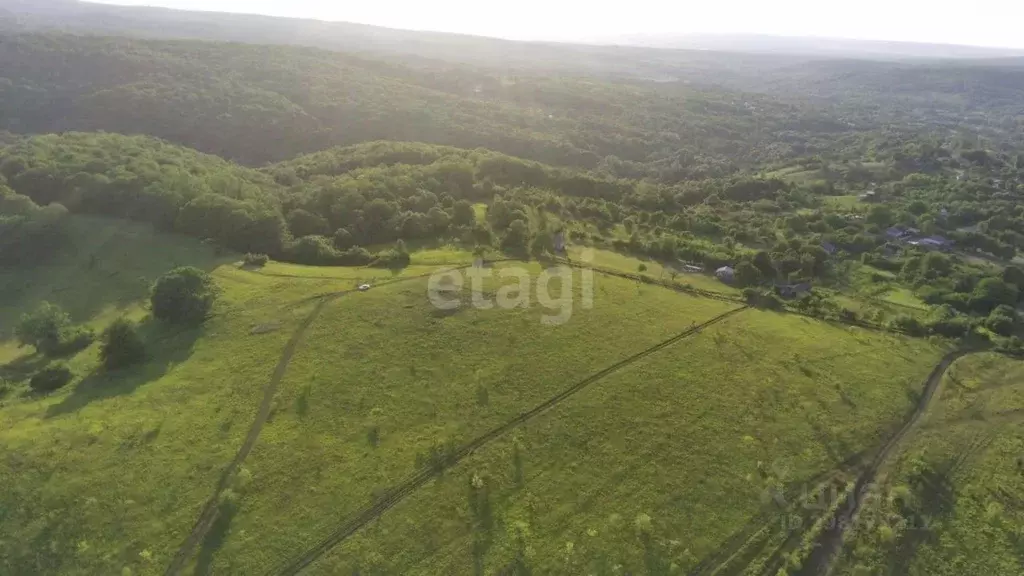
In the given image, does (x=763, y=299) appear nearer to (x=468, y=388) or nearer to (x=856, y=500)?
(x=856, y=500)

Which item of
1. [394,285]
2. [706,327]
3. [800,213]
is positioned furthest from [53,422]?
[800,213]

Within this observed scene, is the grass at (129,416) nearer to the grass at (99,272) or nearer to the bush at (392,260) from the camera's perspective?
the grass at (99,272)

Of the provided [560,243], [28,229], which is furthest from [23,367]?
[560,243]

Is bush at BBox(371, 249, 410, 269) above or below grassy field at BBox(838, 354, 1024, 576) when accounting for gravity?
above

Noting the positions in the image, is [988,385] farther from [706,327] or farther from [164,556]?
[164,556]

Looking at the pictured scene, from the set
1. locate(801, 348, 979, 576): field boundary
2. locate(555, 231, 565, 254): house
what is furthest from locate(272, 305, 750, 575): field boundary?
A: locate(555, 231, 565, 254): house

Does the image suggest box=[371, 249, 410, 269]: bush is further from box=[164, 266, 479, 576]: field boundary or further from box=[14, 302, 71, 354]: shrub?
box=[14, 302, 71, 354]: shrub
